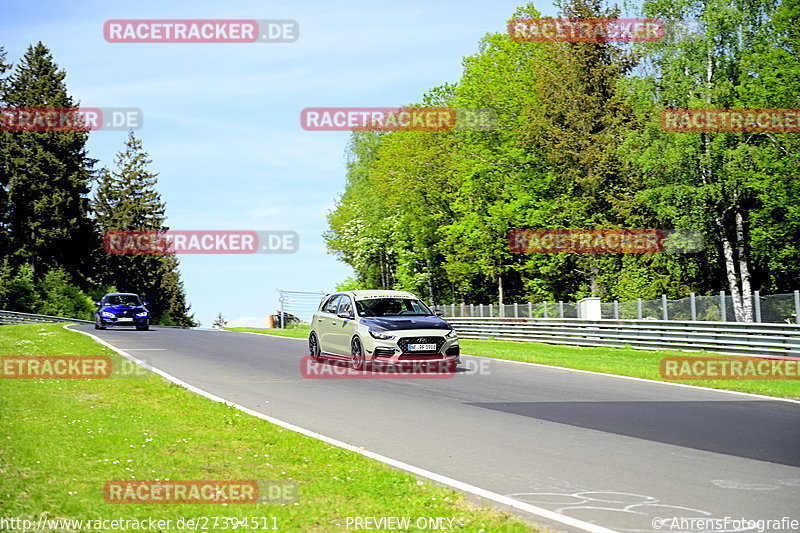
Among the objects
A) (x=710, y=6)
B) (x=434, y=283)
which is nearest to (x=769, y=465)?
(x=710, y=6)

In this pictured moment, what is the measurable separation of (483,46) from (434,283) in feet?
67.6

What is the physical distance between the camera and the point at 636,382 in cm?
1631

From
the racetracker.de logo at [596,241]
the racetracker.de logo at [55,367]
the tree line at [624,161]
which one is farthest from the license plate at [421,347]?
the racetracker.de logo at [596,241]

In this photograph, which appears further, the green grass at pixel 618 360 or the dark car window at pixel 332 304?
the dark car window at pixel 332 304

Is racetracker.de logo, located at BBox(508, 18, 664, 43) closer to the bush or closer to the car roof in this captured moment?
the car roof

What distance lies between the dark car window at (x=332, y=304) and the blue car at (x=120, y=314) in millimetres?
19272

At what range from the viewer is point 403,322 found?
17.6 metres

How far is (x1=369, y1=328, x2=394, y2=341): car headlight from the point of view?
17.1 metres

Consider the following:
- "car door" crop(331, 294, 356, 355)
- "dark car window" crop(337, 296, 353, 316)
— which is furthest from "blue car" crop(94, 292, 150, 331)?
"car door" crop(331, 294, 356, 355)

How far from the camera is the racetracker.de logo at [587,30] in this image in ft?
147

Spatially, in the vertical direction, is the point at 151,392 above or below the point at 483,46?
below

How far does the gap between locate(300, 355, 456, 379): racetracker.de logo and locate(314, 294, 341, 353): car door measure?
0.48 m

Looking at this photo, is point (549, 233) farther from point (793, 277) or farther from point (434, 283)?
point (434, 283)

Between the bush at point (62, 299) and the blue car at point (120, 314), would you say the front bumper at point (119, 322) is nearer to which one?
the blue car at point (120, 314)
